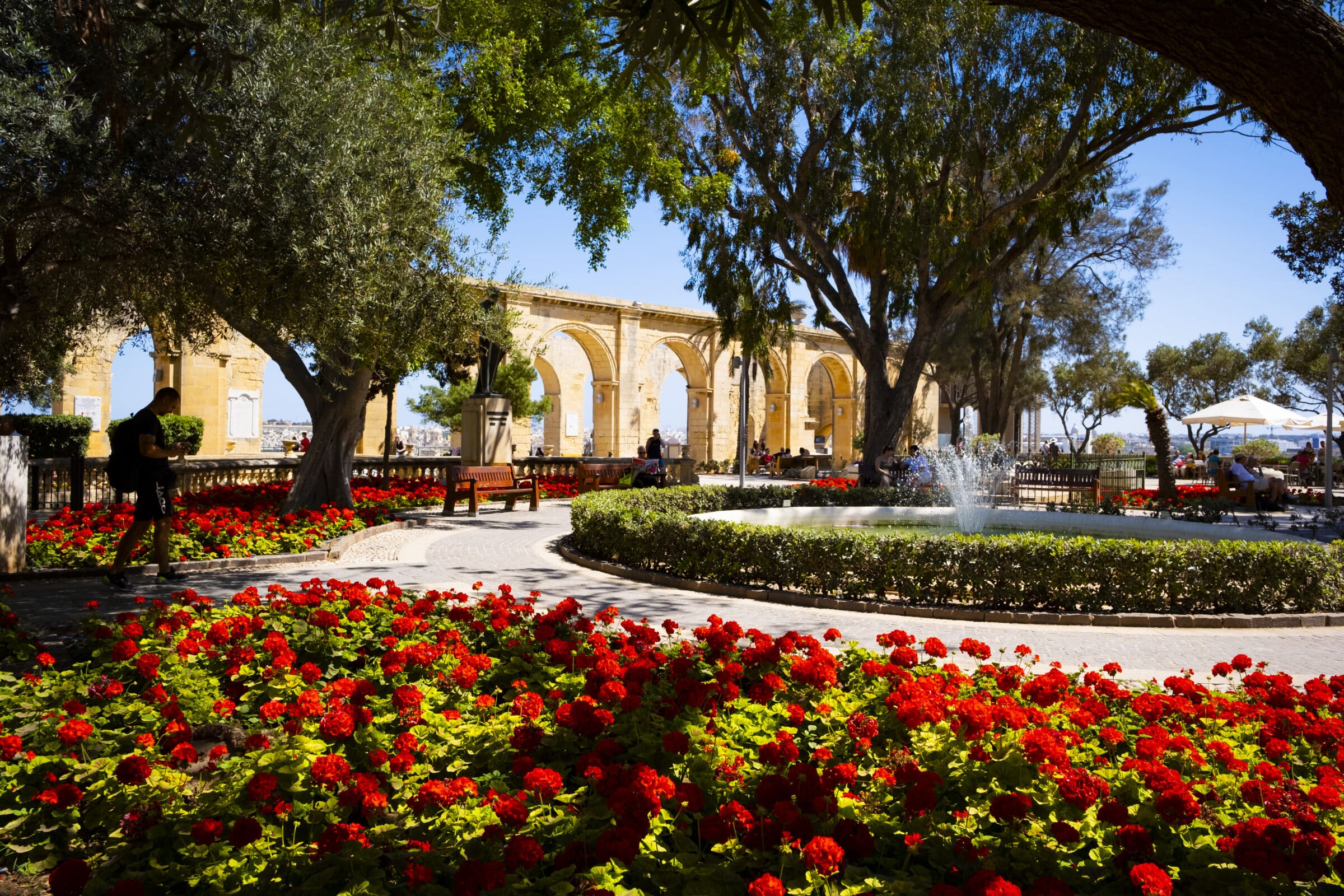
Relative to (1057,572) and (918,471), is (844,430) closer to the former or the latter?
(918,471)

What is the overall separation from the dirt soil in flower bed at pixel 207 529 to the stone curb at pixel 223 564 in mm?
136

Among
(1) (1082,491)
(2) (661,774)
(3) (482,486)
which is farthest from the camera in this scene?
(1) (1082,491)

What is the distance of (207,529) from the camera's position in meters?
8.22

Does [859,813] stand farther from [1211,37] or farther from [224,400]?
[224,400]

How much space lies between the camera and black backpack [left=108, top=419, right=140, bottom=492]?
21.9 feet

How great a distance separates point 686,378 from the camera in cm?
3247

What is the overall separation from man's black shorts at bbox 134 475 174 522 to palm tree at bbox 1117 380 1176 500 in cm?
1631

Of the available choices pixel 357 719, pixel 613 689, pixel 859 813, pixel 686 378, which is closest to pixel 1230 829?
pixel 859 813

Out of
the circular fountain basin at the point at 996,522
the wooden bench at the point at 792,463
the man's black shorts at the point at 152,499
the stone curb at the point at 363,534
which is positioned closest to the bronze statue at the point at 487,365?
the stone curb at the point at 363,534

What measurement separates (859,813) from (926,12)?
13762mm

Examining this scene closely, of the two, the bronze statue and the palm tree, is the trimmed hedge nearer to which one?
the bronze statue

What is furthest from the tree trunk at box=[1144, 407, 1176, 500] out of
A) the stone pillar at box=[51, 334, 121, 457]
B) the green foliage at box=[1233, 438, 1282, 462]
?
the green foliage at box=[1233, 438, 1282, 462]

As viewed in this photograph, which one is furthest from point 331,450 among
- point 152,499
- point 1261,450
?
point 1261,450

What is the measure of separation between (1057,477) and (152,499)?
15740mm
